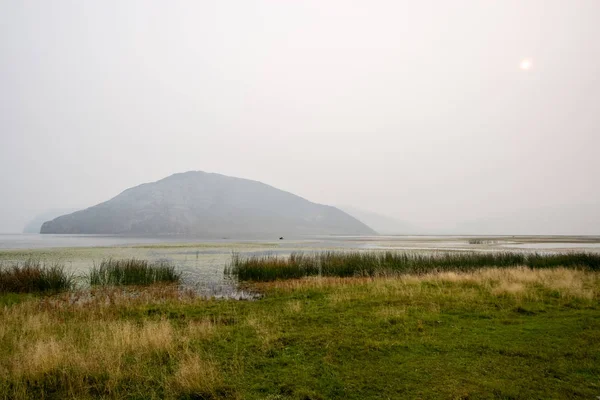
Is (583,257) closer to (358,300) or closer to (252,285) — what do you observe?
(358,300)

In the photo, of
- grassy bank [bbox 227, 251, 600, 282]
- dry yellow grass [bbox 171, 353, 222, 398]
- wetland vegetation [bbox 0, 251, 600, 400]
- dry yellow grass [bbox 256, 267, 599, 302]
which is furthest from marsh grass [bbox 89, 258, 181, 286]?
dry yellow grass [bbox 171, 353, 222, 398]

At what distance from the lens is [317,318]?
14047 millimetres

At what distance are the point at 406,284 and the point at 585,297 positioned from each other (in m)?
8.31

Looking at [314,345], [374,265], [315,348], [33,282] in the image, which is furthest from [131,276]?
[315,348]

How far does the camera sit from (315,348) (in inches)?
409

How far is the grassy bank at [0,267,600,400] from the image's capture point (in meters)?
7.83

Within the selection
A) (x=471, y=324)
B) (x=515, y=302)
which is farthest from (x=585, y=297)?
(x=471, y=324)

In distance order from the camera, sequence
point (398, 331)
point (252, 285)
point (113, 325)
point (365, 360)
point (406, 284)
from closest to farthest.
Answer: point (365, 360) → point (398, 331) → point (113, 325) → point (406, 284) → point (252, 285)

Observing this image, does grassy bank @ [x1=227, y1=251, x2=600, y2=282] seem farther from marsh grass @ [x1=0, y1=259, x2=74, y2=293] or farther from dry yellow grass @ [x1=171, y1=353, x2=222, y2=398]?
dry yellow grass @ [x1=171, y1=353, x2=222, y2=398]

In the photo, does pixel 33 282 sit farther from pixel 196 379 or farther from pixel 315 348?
pixel 315 348

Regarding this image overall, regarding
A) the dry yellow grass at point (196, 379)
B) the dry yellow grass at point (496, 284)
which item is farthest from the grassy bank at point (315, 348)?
the dry yellow grass at point (496, 284)

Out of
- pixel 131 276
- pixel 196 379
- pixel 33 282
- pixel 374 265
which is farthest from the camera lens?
pixel 374 265

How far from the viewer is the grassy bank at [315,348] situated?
7832 mm

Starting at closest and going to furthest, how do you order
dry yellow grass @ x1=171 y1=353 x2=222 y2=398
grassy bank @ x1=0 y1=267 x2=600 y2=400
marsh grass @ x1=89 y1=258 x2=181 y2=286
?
dry yellow grass @ x1=171 y1=353 x2=222 y2=398 → grassy bank @ x1=0 y1=267 x2=600 y2=400 → marsh grass @ x1=89 y1=258 x2=181 y2=286
